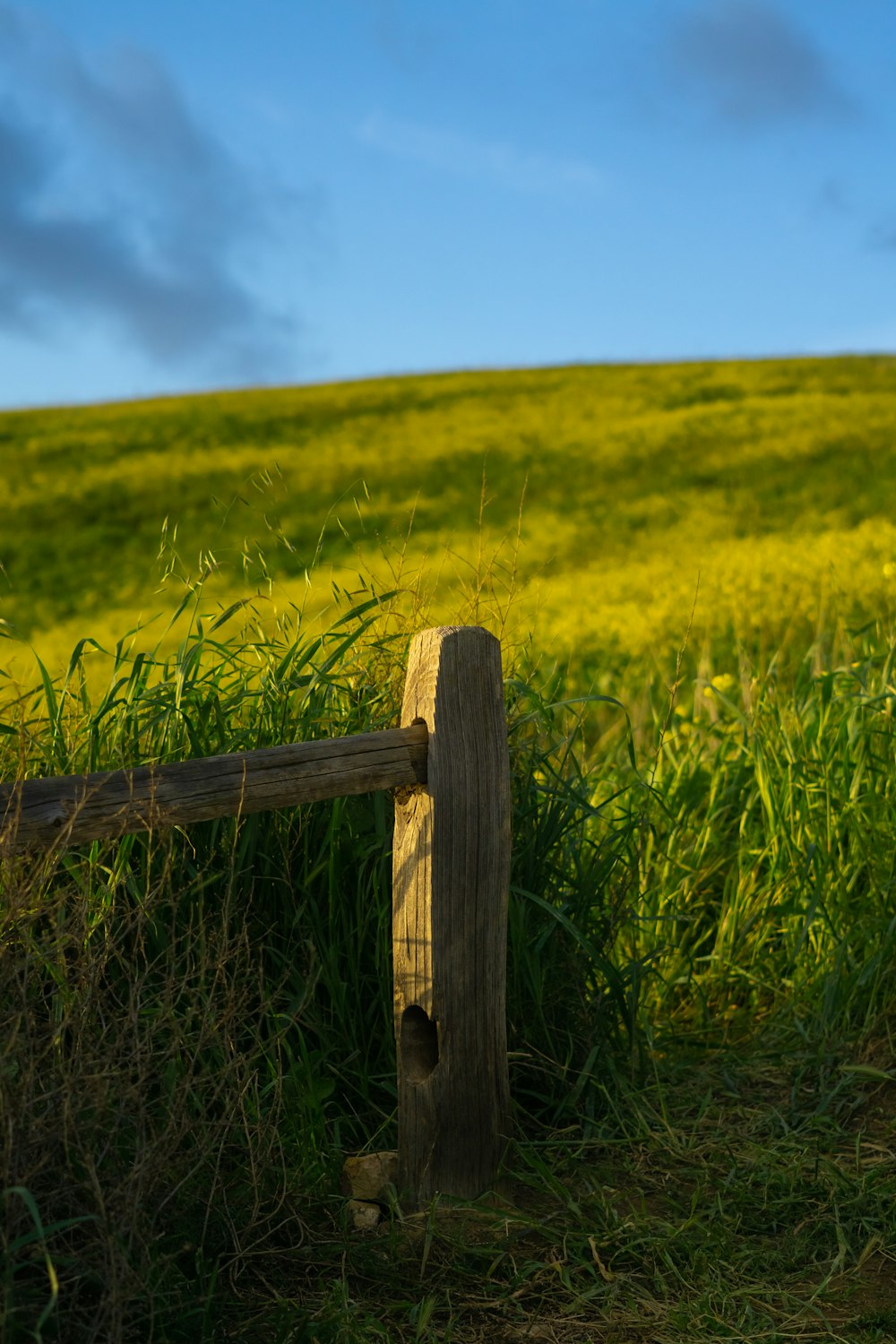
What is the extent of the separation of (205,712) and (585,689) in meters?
5.15

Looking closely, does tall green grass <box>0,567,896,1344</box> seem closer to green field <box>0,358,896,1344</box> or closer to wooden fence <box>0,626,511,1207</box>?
green field <box>0,358,896,1344</box>

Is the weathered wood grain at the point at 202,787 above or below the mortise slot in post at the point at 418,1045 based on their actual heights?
above

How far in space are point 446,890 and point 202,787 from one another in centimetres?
74

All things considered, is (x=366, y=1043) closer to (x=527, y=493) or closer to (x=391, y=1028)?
(x=391, y=1028)

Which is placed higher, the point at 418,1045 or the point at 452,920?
the point at 452,920

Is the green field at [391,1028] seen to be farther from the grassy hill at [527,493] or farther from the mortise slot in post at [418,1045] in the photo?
the grassy hill at [527,493]

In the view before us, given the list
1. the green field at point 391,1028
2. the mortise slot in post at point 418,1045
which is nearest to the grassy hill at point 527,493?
the green field at point 391,1028

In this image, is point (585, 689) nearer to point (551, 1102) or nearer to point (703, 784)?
point (703, 784)

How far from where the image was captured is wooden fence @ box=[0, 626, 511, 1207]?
3.17 metres

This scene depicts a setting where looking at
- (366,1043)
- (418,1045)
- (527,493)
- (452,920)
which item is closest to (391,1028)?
(366,1043)

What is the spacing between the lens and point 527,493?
20.6 m

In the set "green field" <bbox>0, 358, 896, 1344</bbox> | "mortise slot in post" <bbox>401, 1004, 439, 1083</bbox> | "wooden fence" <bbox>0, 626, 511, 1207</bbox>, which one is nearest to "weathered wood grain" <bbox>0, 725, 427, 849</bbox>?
"wooden fence" <bbox>0, 626, 511, 1207</bbox>

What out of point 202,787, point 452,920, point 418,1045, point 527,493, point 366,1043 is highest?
point 527,493

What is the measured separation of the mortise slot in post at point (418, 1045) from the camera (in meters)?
3.22
